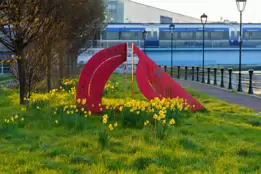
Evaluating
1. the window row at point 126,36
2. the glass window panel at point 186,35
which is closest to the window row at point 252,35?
the glass window panel at point 186,35

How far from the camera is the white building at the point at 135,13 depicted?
75375 mm

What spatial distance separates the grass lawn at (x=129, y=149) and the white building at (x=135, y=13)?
203 feet

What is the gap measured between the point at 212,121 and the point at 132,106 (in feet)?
6.41

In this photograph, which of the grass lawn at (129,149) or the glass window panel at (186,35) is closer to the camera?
the grass lawn at (129,149)

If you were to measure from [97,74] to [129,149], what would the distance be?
363cm

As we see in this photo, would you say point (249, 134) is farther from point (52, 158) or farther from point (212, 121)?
point (52, 158)

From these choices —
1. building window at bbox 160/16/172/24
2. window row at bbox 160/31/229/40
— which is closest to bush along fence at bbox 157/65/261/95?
window row at bbox 160/31/229/40

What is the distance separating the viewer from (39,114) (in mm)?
8484

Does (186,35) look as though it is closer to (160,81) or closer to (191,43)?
(191,43)

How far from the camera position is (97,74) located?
9.30m

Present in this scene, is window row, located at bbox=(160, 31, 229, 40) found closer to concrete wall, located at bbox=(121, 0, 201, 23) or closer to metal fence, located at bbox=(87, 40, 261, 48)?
metal fence, located at bbox=(87, 40, 261, 48)

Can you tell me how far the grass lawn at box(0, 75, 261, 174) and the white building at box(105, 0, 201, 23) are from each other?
61753 millimetres

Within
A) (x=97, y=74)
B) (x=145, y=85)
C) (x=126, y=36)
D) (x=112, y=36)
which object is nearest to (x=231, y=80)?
(x=145, y=85)

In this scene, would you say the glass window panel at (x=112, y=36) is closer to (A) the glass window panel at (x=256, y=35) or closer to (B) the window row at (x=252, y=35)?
(B) the window row at (x=252, y=35)
